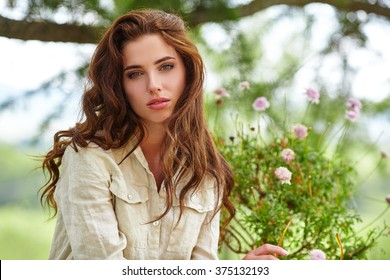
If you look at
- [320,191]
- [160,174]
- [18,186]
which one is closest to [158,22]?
[160,174]

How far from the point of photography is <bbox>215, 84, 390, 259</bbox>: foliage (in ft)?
5.34

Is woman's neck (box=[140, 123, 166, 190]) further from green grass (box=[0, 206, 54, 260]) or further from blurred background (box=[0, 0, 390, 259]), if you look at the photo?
green grass (box=[0, 206, 54, 260])

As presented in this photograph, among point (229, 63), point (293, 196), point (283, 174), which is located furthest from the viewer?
point (229, 63)

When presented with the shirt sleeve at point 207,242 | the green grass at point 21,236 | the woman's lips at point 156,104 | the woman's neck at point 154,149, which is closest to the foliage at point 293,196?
the shirt sleeve at point 207,242

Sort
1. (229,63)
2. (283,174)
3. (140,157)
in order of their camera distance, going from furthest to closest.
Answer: (229,63)
(283,174)
(140,157)

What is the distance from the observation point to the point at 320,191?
1.74m

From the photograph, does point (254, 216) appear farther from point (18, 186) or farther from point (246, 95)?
point (18, 186)

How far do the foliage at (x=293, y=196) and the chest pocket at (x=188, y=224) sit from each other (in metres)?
0.25

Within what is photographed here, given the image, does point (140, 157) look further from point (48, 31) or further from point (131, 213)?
point (48, 31)

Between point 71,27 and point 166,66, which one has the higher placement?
point 71,27

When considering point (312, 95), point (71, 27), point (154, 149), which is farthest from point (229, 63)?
point (154, 149)

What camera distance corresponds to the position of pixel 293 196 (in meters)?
1.70

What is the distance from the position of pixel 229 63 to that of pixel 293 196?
1.01m

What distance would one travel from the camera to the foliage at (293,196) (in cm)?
163
